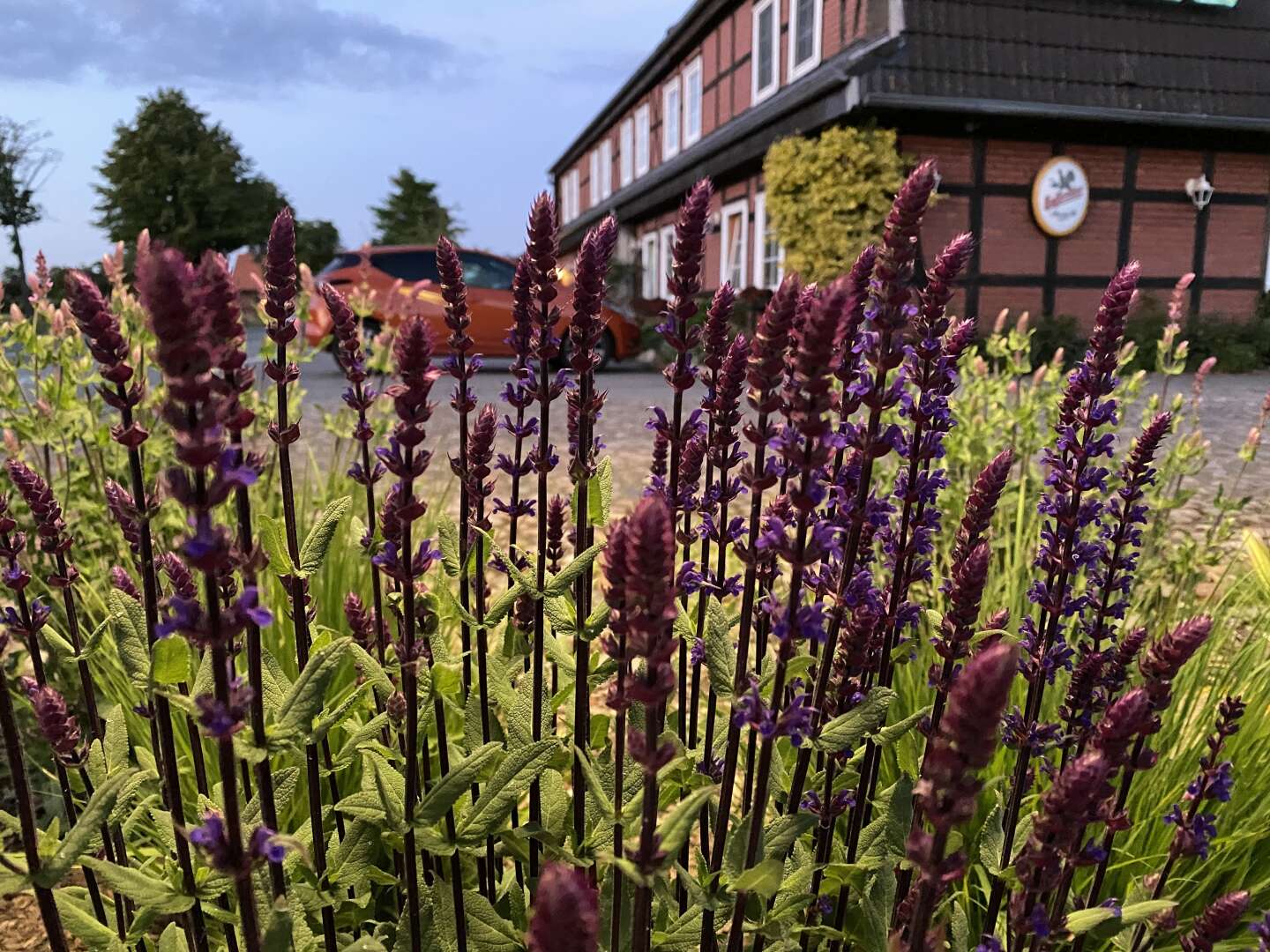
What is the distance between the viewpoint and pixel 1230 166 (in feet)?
52.6

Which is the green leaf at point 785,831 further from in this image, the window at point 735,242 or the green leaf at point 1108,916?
the window at point 735,242

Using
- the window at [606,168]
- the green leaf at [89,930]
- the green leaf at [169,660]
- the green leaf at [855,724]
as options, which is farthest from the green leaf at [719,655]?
the window at [606,168]

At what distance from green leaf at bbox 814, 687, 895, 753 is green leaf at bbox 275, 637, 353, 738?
0.71 meters

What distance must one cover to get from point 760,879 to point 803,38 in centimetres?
1754

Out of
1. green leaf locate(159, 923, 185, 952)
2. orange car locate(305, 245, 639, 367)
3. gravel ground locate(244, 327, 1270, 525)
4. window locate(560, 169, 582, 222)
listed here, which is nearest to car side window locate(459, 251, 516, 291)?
orange car locate(305, 245, 639, 367)

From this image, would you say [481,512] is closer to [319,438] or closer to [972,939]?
[972,939]

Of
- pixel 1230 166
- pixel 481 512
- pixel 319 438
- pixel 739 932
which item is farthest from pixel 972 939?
pixel 1230 166

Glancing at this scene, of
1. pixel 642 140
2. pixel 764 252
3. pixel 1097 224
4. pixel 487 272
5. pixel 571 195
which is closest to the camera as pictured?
pixel 1097 224

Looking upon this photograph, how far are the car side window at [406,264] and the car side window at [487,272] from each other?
0.70m

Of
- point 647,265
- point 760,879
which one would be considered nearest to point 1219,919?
point 760,879

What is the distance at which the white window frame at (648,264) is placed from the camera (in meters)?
24.4

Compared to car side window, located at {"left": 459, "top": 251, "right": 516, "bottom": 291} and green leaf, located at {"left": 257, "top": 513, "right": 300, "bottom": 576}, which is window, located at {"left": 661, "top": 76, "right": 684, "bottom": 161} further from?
green leaf, located at {"left": 257, "top": 513, "right": 300, "bottom": 576}

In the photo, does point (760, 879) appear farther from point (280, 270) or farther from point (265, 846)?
point (280, 270)

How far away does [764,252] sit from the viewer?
17797 mm
